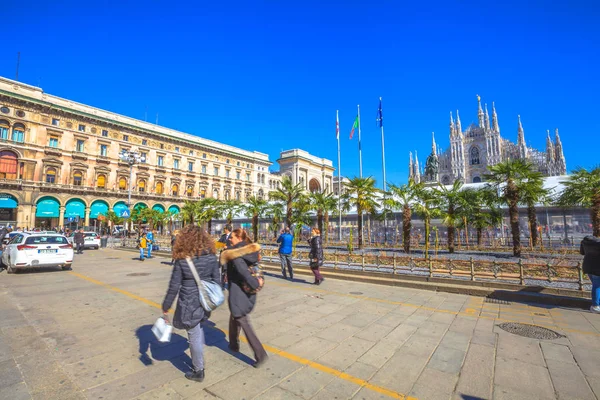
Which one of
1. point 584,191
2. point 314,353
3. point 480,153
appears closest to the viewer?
point 314,353

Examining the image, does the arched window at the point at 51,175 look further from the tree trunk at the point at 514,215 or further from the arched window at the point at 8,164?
the tree trunk at the point at 514,215

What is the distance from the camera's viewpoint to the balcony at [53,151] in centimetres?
4212

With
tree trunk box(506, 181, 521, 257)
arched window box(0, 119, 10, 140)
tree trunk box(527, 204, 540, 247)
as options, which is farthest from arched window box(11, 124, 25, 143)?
tree trunk box(527, 204, 540, 247)

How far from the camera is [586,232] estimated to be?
66.0 feet

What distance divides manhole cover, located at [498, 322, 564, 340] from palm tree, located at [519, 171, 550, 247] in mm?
14050

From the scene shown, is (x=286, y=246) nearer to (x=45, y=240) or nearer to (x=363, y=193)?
(x=45, y=240)

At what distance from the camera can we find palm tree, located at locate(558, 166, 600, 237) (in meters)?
15.8

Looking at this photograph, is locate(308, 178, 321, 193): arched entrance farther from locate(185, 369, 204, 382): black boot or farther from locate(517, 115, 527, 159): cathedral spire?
locate(185, 369, 204, 382): black boot

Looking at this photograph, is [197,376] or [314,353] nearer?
[197,376]

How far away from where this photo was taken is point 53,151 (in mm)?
42562

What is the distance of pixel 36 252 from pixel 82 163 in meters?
42.3

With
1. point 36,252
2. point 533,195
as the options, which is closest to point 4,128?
point 36,252

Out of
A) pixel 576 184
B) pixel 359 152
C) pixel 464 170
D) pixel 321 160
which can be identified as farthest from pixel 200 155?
pixel 464 170

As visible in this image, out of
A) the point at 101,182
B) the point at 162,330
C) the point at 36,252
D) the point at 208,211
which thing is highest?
the point at 101,182
